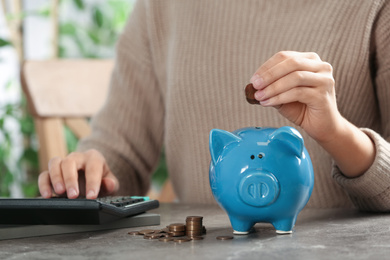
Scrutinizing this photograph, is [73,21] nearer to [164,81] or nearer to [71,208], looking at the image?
[164,81]

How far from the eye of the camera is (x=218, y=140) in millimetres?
562

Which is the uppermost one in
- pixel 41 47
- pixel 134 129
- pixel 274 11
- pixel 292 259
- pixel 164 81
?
pixel 41 47

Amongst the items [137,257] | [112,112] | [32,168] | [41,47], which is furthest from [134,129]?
[41,47]

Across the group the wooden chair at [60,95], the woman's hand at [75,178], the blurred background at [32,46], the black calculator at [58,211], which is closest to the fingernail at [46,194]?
the woman's hand at [75,178]

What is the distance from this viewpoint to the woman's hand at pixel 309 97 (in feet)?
1.92

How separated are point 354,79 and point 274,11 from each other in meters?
0.21

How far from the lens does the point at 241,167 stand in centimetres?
54

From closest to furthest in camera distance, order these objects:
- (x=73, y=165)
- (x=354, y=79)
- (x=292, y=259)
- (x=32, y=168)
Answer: (x=292, y=259)
(x=73, y=165)
(x=354, y=79)
(x=32, y=168)

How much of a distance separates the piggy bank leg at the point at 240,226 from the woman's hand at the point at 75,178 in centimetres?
24

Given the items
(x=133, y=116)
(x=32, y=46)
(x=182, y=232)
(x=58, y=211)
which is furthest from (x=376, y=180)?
(x=32, y=46)

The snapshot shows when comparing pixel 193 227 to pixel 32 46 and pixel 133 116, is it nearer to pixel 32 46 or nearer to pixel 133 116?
pixel 133 116

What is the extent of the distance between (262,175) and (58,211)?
22 cm

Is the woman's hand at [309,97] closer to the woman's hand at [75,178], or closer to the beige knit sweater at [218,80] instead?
the beige knit sweater at [218,80]

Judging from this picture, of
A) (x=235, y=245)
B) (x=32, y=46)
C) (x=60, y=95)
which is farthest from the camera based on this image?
(x=32, y=46)
